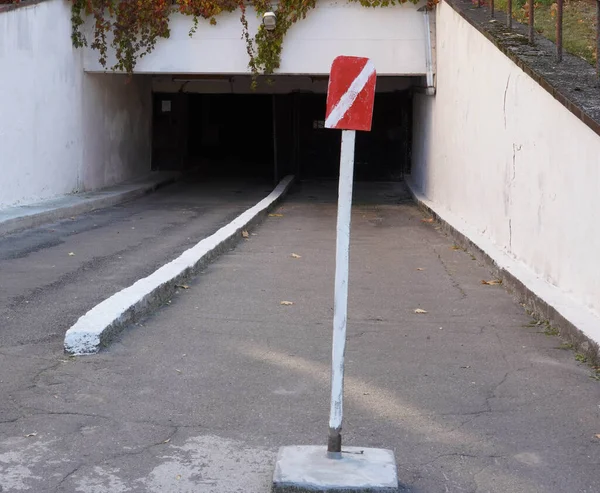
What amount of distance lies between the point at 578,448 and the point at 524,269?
4.15 metres

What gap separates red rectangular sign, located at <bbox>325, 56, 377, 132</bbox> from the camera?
3.75 meters

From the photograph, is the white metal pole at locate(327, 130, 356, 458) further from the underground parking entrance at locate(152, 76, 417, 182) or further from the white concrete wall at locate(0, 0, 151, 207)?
the underground parking entrance at locate(152, 76, 417, 182)

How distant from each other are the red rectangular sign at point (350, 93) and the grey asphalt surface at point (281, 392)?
1583 mm

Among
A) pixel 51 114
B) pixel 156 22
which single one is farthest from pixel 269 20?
pixel 51 114

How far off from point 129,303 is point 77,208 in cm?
858

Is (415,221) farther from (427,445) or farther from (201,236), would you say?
(427,445)

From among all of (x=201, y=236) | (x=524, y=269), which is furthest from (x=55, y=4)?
(x=524, y=269)

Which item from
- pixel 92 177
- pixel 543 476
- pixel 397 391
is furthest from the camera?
pixel 92 177

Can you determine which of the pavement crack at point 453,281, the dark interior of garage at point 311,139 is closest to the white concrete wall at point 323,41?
the dark interior of garage at point 311,139

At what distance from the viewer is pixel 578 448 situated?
4172mm

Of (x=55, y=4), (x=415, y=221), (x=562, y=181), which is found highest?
(x=55, y=4)

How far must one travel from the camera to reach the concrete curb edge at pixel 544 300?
575cm

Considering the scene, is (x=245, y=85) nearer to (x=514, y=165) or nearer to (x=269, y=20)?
(x=269, y=20)

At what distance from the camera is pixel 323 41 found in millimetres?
16547
